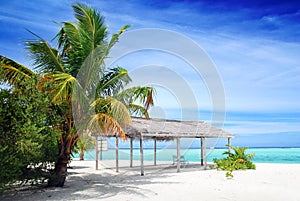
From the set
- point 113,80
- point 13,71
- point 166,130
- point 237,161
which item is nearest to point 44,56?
point 13,71

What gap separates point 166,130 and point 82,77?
669 cm

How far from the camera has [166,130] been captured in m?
15.6

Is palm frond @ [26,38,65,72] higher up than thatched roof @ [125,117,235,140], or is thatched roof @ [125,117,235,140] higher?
palm frond @ [26,38,65,72]

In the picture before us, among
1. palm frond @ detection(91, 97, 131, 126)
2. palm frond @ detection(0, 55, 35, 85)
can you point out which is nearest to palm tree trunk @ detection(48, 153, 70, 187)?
palm frond @ detection(91, 97, 131, 126)

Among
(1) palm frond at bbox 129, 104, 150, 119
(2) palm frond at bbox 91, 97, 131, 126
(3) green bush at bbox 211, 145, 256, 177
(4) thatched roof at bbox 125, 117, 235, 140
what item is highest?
(1) palm frond at bbox 129, 104, 150, 119

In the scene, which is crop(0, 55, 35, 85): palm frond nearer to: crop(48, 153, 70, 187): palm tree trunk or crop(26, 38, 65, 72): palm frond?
crop(26, 38, 65, 72): palm frond

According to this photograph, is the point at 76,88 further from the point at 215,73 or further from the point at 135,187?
the point at 215,73

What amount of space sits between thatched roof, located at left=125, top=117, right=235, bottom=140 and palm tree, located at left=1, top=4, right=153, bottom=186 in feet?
11.5

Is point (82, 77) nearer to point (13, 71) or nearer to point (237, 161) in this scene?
point (13, 71)

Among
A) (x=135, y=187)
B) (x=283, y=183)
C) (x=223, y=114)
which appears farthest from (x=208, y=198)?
(x=223, y=114)

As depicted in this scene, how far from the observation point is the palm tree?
9297 millimetres

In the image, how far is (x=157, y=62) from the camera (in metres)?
16.8

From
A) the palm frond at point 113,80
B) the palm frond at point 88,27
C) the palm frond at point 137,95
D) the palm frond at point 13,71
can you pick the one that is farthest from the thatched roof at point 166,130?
the palm frond at point 13,71

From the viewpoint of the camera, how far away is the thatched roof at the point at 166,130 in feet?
46.3
